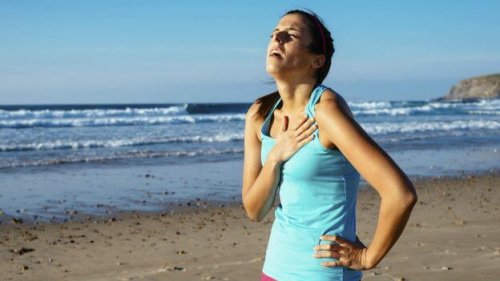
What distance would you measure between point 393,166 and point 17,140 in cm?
2399

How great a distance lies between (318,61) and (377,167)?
1.63 feet

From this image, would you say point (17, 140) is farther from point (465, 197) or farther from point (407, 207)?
point (407, 207)

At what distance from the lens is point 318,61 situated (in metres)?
2.41

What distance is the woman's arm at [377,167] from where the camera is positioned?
2.09m

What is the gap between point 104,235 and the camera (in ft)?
30.0

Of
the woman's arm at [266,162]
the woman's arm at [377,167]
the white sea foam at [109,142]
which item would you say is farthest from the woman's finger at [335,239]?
the white sea foam at [109,142]

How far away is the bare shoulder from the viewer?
7.12 ft

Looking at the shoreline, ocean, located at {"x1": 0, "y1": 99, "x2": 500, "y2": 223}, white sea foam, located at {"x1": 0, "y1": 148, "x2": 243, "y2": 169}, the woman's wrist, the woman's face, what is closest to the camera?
the woman's wrist

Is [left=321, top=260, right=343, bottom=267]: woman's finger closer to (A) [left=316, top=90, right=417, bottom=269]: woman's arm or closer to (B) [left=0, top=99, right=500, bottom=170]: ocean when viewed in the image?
(A) [left=316, top=90, right=417, bottom=269]: woman's arm

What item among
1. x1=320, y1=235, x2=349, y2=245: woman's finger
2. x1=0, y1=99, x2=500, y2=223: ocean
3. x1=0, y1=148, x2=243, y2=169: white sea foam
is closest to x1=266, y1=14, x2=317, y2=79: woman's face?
x1=320, y1=235, x2=349, y2=245: woman's finger

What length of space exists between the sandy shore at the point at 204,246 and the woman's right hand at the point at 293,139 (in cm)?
429

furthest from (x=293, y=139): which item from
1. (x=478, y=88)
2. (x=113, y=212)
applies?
(x=478, y=88)

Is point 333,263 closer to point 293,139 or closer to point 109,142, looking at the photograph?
point 293,139

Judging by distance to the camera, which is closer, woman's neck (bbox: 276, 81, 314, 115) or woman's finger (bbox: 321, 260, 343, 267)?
woman's finger (bbox: 321, 260, 343, 267)
